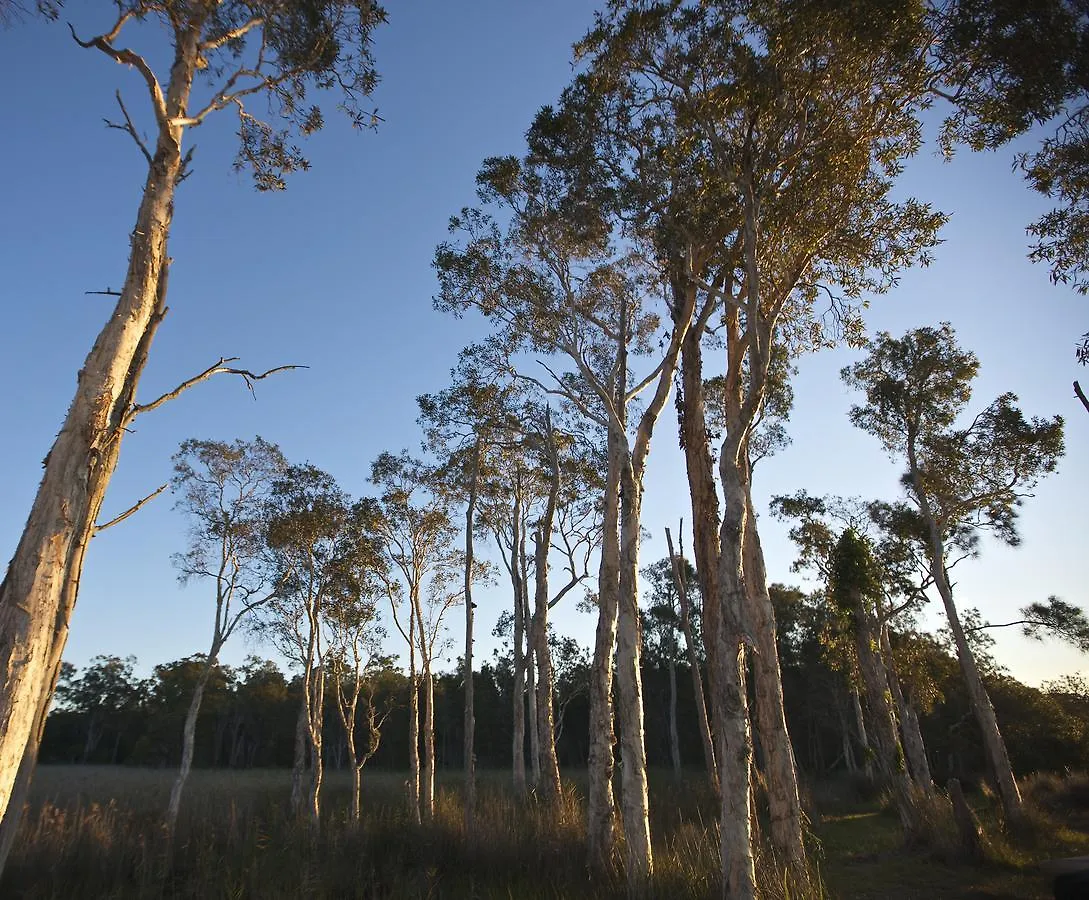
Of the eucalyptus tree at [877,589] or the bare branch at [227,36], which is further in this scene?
the eucalyptus tree at [877,589]

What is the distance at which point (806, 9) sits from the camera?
24.4 feet

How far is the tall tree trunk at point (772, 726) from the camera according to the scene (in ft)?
26.2

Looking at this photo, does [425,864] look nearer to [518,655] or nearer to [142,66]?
[142,66]

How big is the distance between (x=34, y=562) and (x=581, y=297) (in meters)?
10.2

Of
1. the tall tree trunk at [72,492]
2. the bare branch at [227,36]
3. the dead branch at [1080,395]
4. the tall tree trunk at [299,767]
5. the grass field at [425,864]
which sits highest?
the bare branch at [227,36]

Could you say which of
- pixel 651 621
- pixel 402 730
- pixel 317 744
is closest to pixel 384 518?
pixel 317 744

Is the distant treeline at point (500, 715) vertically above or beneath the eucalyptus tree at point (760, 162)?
beneath

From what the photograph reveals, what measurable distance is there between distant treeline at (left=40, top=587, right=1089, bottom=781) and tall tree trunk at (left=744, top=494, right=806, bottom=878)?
19.8 metres

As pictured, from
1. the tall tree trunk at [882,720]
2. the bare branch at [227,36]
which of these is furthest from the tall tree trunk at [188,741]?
the bare branch at [227,36]

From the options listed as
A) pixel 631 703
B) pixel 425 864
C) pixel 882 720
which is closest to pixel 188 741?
pixel 425 864

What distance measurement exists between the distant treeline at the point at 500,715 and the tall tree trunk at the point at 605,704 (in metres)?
20.7

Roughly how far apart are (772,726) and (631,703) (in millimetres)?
2374

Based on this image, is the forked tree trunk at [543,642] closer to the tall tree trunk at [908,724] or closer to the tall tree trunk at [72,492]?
the tall tree trunk at [908,724]

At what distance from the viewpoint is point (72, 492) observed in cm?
362
